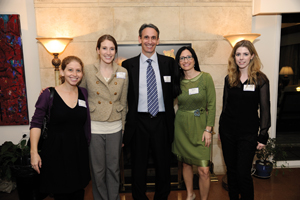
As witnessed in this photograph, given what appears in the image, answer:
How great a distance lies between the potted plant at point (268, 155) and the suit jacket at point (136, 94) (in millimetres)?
1727

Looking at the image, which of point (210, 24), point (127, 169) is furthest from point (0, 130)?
point (210, 24)

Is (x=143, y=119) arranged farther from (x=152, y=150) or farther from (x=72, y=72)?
(x=72, y=72)

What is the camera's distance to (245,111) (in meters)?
2.06

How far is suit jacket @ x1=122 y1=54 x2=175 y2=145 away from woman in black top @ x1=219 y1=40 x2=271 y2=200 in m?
0.61

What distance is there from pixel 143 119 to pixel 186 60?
79 centimetres

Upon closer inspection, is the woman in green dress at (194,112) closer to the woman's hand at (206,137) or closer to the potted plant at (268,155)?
the woman's hand at (206,137)

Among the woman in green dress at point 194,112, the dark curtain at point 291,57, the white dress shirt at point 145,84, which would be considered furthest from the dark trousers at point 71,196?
the dark curtain at point 291,57

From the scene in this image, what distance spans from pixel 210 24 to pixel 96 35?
1747mm

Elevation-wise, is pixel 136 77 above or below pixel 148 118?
above

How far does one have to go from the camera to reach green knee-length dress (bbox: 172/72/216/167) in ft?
7.66

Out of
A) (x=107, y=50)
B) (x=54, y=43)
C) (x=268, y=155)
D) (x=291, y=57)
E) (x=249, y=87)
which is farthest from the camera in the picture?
(x=291, y=57)

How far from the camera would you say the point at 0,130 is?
11.5ft

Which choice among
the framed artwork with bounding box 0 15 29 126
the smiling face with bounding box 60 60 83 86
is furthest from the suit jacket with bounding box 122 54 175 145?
the framed artwork with bounding box 0 15 29 126

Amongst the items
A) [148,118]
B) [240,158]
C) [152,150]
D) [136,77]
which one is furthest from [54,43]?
[240,158]
